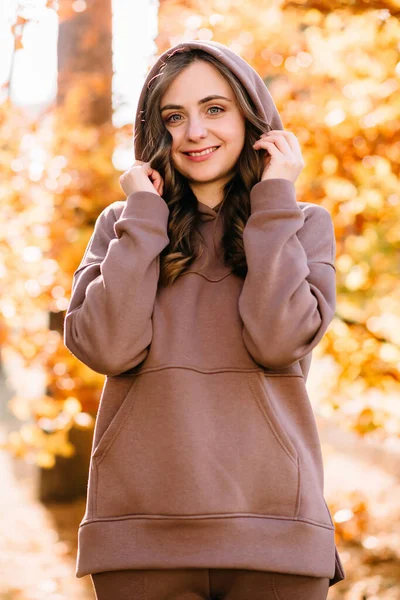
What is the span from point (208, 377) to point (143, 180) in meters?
0.60

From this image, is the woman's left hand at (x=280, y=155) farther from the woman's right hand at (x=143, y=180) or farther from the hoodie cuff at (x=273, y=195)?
the woman's right hand at (x=143, y=180)

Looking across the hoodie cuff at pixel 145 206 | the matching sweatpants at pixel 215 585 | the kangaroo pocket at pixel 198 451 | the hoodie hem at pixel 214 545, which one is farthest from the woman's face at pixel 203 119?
the matching sweatpants at pixel 215 585

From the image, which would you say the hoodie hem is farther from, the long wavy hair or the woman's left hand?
the woman's left hand

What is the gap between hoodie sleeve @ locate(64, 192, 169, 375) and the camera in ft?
6.89

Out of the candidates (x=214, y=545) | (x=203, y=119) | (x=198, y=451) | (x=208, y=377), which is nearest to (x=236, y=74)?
(x=203, y=119)

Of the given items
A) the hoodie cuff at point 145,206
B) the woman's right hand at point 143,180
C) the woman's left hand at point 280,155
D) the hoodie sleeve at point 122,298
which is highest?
the woman's left hand at point 280,155

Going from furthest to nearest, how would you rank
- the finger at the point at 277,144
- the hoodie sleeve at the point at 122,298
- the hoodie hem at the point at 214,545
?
the finger at the point at 277,144 < the hoodie sleeve at the point at 122,298 < the hoodie hem at the point at 214,545

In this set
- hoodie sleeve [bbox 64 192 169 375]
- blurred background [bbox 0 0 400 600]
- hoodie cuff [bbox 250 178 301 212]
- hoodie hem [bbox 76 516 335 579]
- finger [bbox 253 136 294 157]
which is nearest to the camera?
hoodie hem [bbox 76 516 335 579]

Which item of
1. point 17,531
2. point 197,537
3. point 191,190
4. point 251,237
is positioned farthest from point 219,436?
point 17,531

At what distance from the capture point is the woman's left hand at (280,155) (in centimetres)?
228

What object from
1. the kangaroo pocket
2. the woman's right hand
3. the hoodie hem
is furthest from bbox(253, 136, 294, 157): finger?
the hoodie hem

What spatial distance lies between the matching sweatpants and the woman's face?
1045mm

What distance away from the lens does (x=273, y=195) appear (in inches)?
87.5

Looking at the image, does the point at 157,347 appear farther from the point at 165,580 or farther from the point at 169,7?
the point at 169,7
